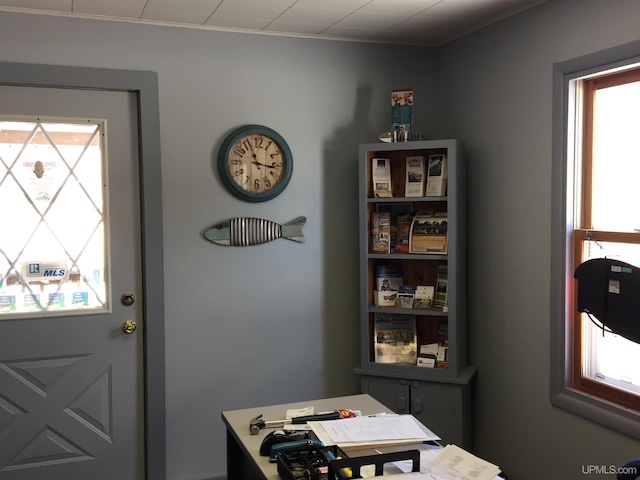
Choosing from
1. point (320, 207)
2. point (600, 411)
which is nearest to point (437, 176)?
point (320, 207)

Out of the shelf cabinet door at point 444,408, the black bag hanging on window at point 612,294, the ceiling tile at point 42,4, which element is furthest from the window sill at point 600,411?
the ceiling tile at point 42,4

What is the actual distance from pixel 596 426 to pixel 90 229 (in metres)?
2.47

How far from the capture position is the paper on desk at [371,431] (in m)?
1.95

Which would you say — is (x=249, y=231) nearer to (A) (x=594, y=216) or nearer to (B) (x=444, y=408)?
(B) (x=444, y=408)

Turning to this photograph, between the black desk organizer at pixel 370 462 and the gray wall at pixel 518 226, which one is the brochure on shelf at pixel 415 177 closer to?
the gray wall at pixel 518 226

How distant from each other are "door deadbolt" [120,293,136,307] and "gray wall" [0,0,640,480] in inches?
7.4

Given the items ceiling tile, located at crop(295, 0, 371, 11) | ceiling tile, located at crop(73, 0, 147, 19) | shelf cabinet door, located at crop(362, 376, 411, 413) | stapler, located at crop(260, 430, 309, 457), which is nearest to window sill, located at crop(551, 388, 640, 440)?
shelf cabinet door, located at crop(362, 376, 411, 413)

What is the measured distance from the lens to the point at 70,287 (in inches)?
123

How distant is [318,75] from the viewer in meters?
3.54

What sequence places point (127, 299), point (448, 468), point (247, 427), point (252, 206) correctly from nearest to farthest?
1. point (448, 468)
2. point (247, 427)
3. point (127, 299)
4. point (252, 206)

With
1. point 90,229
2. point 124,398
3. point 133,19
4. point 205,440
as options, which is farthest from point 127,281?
point 133,19

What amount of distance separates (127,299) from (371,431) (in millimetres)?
1678

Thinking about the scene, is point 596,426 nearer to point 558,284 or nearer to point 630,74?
point 558,284

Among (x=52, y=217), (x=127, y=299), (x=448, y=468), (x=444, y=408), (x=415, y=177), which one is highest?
(x=415, y=177)
